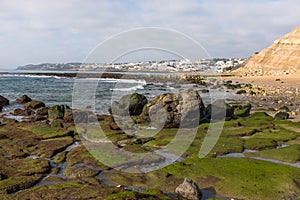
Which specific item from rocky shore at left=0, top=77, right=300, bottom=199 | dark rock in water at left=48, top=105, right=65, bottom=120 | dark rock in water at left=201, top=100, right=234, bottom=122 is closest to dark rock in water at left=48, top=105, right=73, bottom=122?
dark rock in water at left=48, top=105, right=65, bottom=120

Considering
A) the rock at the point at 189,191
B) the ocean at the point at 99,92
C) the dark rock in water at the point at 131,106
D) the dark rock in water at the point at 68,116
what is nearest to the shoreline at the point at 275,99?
the ocean at the point at 99,92

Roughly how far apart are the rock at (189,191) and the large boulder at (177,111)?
1023cm

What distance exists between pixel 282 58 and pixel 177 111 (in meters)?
101

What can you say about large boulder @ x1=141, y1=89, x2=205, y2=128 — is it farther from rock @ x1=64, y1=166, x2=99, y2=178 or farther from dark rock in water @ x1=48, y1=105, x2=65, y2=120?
rock @ x1=64, y1=166, x2=99, y2=178

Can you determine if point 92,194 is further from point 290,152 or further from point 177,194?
point 290,152

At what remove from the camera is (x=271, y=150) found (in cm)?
1414

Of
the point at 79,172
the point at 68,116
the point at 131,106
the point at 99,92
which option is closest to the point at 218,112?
the point at 131,106

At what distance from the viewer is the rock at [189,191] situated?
→ 9.30 m

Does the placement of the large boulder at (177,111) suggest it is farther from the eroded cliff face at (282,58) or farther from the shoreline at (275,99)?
the eroded cliff face at (282,58)

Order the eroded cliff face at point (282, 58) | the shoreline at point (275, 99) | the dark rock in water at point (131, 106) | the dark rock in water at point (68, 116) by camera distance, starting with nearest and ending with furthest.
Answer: the dark rock in water at point (68, 116) → the dark rock in water at point (131, 106) → the shoreline at point (275, 99) → the eroded cliff face at point (282, 58)

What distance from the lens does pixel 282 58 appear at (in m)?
108

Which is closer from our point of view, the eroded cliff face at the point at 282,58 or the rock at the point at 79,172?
the rock at the point at 79,172

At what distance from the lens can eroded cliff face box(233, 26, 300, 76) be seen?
323 ft

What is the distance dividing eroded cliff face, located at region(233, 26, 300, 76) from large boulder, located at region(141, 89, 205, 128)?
7761cm
